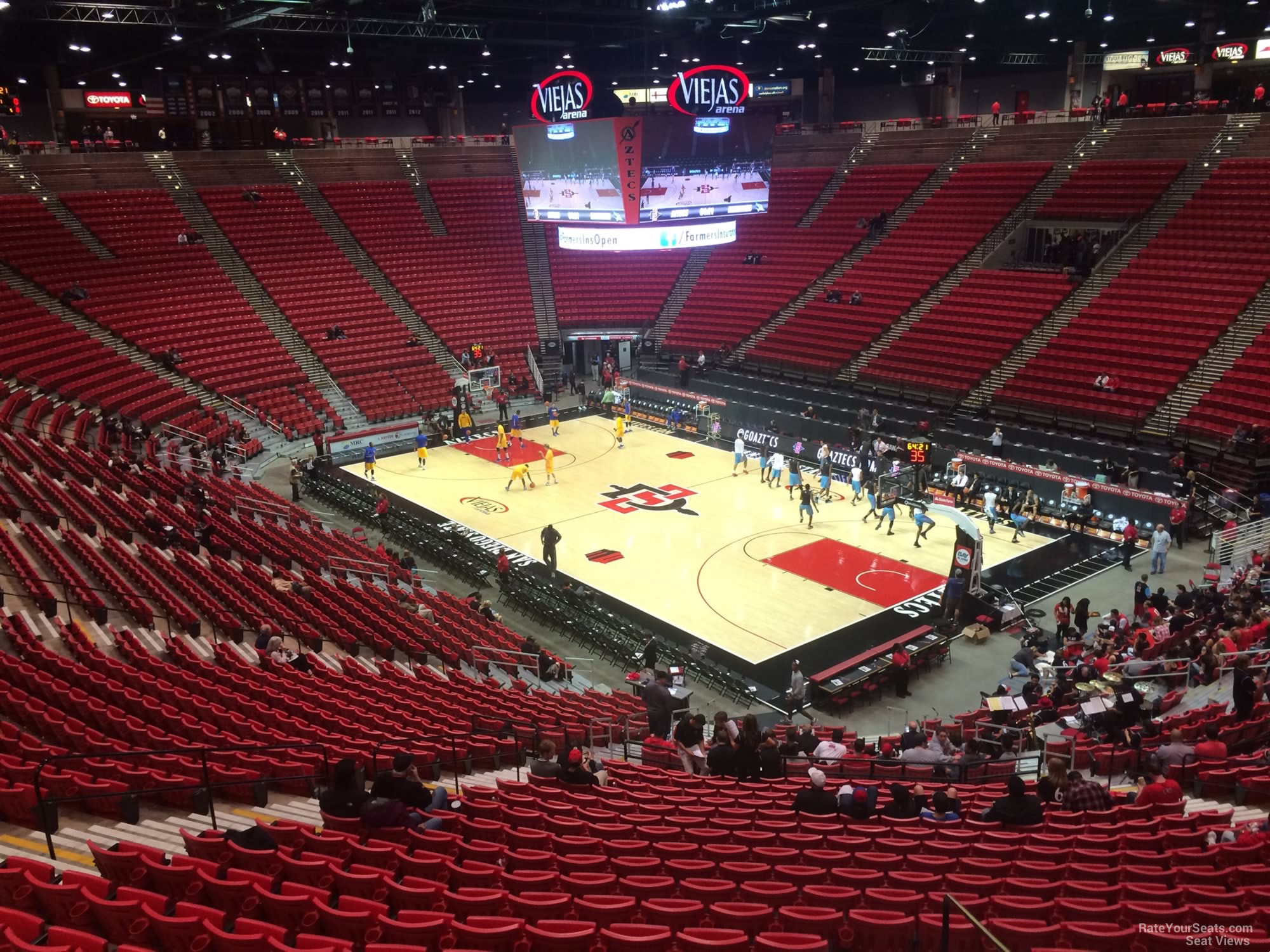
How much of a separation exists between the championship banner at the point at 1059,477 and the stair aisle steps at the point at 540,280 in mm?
19374

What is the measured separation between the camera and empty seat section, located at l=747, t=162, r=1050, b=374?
36250 mm

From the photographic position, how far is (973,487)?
26000mm

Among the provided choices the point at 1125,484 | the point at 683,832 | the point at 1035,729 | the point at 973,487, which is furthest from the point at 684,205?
the point at 683,832

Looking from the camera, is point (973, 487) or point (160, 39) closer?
point (973, 487)

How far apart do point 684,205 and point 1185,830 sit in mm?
22206

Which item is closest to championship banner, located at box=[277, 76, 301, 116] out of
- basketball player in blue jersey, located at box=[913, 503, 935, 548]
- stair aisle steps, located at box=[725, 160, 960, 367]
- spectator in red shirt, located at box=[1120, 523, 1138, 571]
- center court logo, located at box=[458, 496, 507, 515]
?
stair aisle steps, located at box=[725, 160, 960, 367]

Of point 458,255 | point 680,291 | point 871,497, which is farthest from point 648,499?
point 458,255

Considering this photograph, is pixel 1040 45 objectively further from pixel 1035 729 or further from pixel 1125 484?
pixel 1035 729

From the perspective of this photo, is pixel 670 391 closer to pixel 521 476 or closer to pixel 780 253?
pixel 521 476

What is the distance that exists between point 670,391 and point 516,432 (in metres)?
6.21

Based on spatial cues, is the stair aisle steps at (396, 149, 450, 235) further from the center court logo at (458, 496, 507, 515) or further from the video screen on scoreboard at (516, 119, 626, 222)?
the center court logo at (458, 496, 507, 515)

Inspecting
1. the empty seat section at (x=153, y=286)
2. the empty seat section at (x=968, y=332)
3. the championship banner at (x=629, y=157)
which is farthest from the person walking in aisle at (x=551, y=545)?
the empty seat section at (x=968, y=332)

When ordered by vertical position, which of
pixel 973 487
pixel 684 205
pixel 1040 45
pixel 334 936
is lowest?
pixel 973 487

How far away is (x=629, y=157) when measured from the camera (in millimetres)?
25875
